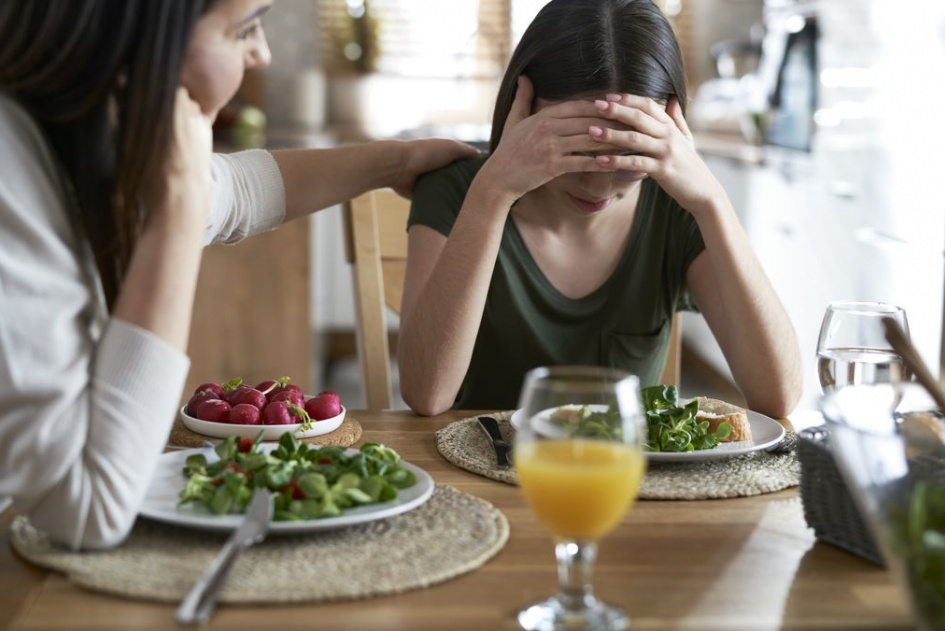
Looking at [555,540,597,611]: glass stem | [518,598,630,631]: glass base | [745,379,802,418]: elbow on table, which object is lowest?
[745,379,802,418]: elbow on table

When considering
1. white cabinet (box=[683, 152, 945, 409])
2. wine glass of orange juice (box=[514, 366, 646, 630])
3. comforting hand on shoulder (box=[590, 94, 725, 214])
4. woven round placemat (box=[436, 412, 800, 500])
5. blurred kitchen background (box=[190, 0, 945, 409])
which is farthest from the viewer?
blurred kitchen background (box=[190, 0, 945, 409])

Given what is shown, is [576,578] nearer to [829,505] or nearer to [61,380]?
[829,505]

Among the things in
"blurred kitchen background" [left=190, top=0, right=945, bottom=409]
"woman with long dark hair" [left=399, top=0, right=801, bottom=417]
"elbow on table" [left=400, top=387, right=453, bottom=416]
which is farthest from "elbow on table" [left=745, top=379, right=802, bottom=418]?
"blurred kitchen background" [left=190, top=0, right=945, bottom=409]

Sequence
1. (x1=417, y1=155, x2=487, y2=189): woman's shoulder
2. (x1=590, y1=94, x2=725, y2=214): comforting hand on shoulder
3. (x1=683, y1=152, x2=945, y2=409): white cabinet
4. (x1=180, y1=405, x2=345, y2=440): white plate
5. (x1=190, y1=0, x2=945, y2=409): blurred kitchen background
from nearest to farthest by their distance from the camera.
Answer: (x1=180, y1=405, x2=345, y2=440): white plate
(x1=590, y1=94, x2=725, y2=214): comforting hand on shoulder
(x1=417, y1=155, x2=487, y2=189): woman's shoulder
(x1=683, y1=152, x2=945, y2=409): white cabinet
(x1=190, y1=0, x2=945, y2=409): blurred kitchen background

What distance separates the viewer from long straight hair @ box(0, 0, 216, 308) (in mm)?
857

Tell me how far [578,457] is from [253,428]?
0.50 m

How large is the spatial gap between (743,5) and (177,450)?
189 inches

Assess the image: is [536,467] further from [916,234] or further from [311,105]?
[311,105]

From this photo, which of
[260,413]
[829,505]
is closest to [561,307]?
[260,413]

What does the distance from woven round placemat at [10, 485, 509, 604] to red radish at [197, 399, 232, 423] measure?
0.25 m

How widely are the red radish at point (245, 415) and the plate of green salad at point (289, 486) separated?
0.13m

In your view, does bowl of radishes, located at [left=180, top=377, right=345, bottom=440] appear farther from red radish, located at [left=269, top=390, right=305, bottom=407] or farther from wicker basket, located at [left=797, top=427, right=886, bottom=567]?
wicker basket, located at [left=797, top=427, right=886, bottom=567]

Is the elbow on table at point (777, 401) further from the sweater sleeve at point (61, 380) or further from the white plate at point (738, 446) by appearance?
the sweater sleeve at point (61, 380)

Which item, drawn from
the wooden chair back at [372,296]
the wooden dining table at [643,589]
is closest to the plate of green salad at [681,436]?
the wooden dining table at [643,589]
